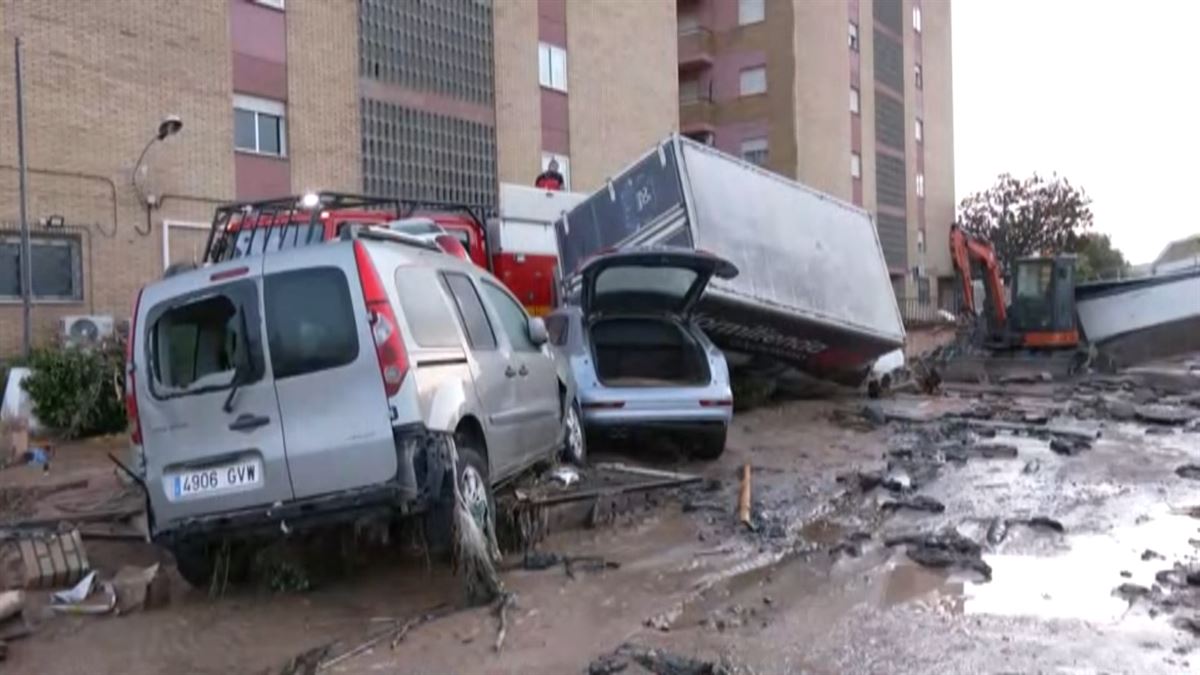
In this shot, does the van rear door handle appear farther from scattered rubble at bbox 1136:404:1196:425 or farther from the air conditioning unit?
scattered rubble at bbox 1136:404:1196:425

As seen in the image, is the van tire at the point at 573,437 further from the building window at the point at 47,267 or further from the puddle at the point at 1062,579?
the building window at the point at 47,267

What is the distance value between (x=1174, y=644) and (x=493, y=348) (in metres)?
4.11

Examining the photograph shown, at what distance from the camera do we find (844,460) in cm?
1102

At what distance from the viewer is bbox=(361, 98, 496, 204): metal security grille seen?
20844mm

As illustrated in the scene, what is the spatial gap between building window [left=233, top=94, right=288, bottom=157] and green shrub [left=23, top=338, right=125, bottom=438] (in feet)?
19.3

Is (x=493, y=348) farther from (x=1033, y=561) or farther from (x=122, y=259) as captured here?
(x=122, y=259)

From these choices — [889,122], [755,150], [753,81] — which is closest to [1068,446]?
[755,150]

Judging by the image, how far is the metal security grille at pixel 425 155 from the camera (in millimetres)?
20844

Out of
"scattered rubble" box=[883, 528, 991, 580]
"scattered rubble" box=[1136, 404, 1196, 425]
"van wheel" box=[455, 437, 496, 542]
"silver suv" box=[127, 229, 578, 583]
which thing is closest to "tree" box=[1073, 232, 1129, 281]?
"scattered rubble" box=[1136, 404, 1196, 425]

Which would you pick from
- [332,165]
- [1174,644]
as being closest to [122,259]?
[332,165]

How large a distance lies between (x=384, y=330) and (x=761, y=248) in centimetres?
916

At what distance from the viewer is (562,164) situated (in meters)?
26.0

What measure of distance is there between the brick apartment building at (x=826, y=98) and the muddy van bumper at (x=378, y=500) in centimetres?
3456

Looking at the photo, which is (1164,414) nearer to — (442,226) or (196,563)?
(442,226)
